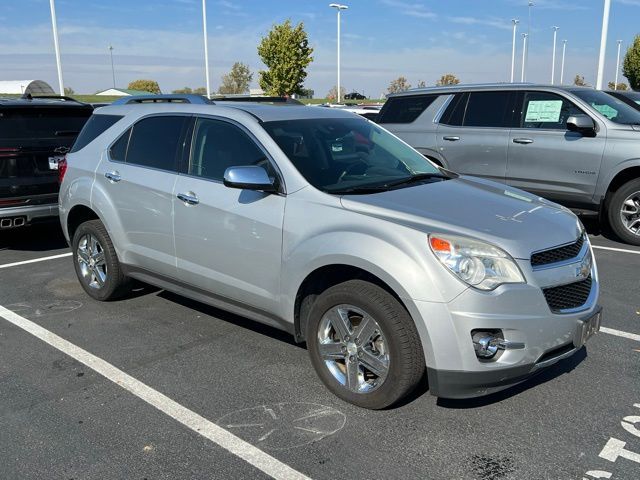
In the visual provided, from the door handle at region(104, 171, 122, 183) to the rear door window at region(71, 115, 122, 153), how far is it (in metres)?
0.54

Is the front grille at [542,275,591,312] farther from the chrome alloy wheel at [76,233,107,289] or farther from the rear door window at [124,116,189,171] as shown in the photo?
the chrome alloy wheel at [76,233,107,289]

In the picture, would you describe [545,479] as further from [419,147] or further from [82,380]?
[419,147]

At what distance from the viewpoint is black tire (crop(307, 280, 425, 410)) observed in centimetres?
314

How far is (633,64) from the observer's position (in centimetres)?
4222

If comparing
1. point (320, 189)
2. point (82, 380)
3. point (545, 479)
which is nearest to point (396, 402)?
point (545, 479)

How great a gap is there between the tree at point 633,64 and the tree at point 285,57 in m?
22.8

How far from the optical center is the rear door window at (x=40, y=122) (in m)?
7.00

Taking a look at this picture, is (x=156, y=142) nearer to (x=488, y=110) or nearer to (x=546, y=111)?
(x=488, y=110)

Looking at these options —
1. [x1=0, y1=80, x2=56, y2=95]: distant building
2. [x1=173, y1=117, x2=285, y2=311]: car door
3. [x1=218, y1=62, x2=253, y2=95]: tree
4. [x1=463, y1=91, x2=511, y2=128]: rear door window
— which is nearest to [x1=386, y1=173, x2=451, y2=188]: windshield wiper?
[x1=173, y1=117, x2=285, y2=311]: car door

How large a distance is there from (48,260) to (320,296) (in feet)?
16.0

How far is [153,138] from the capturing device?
485 centimetres

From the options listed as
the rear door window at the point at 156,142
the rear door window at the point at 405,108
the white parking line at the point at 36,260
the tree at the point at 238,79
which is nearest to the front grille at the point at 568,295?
the rear door window at the point at 156,142

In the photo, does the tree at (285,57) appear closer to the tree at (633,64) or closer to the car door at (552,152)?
the tree at (633,64)

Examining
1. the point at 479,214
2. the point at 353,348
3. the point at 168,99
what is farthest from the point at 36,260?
the point at 479,214
